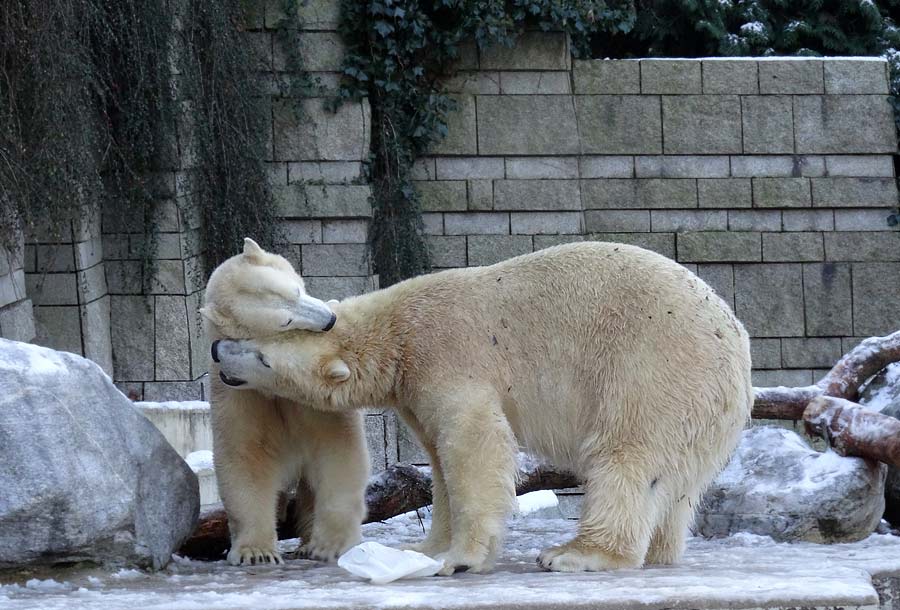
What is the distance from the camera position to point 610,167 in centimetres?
900

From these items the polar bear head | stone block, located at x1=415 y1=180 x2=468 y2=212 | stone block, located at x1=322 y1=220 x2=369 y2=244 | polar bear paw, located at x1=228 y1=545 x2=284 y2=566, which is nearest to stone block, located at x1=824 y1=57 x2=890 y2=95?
stone block, located at x1=415 y1=180 x2=468 y2=212

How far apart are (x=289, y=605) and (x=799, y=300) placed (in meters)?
7.03

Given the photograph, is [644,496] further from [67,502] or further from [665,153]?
[665,153]

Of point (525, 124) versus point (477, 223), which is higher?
point (525, 124)

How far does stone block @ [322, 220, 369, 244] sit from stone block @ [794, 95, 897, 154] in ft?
11.1

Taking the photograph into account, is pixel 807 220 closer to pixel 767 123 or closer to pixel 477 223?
pixel 767 123

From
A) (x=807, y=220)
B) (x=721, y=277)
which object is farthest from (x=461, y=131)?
(x=807, y=220)

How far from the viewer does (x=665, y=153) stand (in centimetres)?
901

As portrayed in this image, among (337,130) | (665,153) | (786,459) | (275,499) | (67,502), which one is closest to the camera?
(67,502)

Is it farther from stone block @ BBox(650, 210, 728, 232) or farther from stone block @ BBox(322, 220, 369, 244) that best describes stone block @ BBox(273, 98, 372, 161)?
stone block @ BBox(650, 210, 728, 232)

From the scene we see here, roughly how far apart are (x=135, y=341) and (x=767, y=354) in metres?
4.66

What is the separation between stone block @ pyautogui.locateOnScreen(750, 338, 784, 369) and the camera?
9086mm

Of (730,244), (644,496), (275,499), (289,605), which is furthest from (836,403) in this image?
(730,244)

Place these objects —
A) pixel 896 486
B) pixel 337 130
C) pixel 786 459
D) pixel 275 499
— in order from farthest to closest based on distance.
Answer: pixel 337 130 < pixel 896 486 < pixel 786 459 < pixel 275 499
